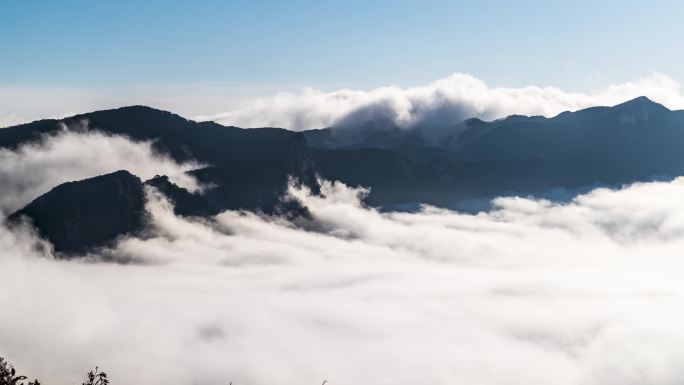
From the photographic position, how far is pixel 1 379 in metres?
68.4

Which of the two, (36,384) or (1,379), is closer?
(36,384)

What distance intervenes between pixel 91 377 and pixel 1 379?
915 centimetres

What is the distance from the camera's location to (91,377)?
69062 mm

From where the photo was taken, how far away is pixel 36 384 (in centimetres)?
6425

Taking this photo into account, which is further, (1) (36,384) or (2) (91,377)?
(2) (91,377)

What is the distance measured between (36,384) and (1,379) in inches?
276
